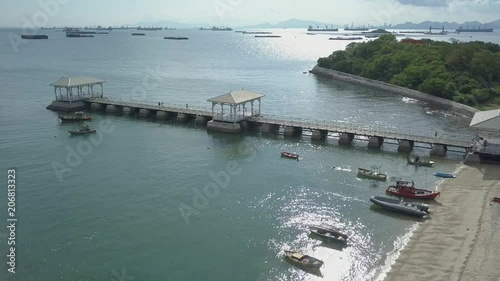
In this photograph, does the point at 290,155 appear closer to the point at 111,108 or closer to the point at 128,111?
the point at 128,111

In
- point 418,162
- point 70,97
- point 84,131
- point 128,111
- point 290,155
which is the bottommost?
point 418,162

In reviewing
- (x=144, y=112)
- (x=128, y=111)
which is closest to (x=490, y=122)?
(x=144, y=112)

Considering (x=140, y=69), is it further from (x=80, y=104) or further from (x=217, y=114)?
(x=217, y=114)

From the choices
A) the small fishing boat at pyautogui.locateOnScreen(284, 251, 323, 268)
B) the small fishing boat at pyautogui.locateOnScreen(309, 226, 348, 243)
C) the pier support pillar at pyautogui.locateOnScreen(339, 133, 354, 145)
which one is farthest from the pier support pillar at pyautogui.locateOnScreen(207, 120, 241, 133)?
the small fishing boat at pyautogui.locateOnScreen(284, 251, 323, 268)

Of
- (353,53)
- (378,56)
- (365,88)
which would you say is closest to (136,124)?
(365,88)

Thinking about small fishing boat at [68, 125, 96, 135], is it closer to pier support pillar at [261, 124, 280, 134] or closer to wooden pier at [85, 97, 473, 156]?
wooden pier at [85, 97, 473, 156]

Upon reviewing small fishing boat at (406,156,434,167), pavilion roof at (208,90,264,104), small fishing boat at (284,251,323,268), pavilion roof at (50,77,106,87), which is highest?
pavilion roof at (50,77,106,87)
